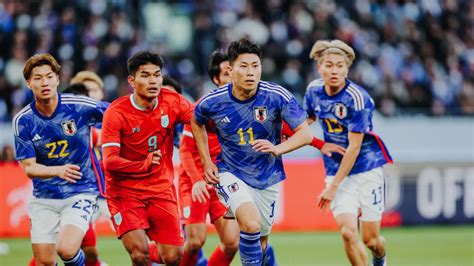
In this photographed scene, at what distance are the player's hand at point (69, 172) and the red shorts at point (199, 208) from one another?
177 centimetres

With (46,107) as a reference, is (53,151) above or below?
below

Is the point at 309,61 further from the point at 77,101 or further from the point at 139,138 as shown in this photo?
the point at 139,138

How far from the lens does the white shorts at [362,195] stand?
10133 millimetres

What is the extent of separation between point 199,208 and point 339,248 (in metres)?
5.49

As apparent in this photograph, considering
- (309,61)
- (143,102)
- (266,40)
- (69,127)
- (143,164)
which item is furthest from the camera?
(266,40)

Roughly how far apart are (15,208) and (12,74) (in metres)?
4.16

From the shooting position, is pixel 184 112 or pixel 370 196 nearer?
pixel 184 112

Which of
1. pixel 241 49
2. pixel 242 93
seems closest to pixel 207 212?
pixel 242 93

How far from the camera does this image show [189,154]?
10.2m

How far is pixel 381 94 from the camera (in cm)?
2158

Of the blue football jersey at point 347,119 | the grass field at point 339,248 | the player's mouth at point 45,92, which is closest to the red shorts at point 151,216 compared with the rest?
the player's mouth at point 45,92

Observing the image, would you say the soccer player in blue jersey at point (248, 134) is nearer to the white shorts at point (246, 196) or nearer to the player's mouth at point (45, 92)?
the white shorts at point (246, 196)

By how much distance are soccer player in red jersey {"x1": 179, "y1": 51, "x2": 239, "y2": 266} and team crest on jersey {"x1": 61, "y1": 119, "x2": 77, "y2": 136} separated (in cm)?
125

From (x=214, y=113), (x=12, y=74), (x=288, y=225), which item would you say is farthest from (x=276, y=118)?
(x=12, y=74)
